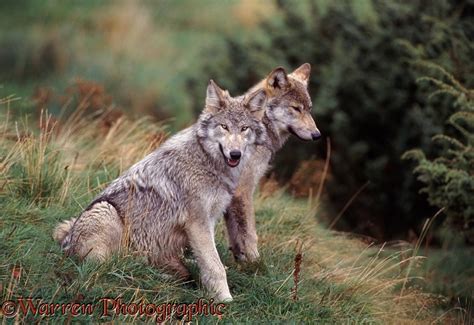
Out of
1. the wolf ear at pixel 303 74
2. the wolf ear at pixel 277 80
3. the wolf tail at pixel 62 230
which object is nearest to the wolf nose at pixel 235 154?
the wolf tail at pixel 62 230

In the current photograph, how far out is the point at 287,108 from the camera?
28.7 ft

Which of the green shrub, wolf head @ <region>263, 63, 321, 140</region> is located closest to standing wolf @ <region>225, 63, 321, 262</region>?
wolf head @ <region>263, 63, 321, 140</region>

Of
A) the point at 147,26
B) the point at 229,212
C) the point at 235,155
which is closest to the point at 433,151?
the point at 229,212

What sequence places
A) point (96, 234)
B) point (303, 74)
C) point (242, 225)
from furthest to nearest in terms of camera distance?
point (303, 74) < point (242, 225) < point (96, 234)

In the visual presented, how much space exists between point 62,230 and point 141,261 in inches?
34.9

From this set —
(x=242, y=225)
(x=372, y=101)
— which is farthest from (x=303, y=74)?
(x=372, y=101)

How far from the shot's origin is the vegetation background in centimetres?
749

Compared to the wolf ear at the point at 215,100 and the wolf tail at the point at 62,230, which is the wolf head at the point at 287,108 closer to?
the wolf ear at the point at 215,100

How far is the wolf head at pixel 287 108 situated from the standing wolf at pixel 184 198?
1118 mm

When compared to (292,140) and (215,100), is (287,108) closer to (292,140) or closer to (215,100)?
(215,100)

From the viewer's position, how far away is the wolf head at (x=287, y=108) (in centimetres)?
871

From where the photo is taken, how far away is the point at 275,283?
7406mm

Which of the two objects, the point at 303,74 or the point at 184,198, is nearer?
the point at 184,198

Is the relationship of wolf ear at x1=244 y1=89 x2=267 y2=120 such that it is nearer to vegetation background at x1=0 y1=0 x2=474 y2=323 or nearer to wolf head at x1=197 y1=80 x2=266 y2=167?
wolf head at x1=197 y1=80 x2=266 y2=167
